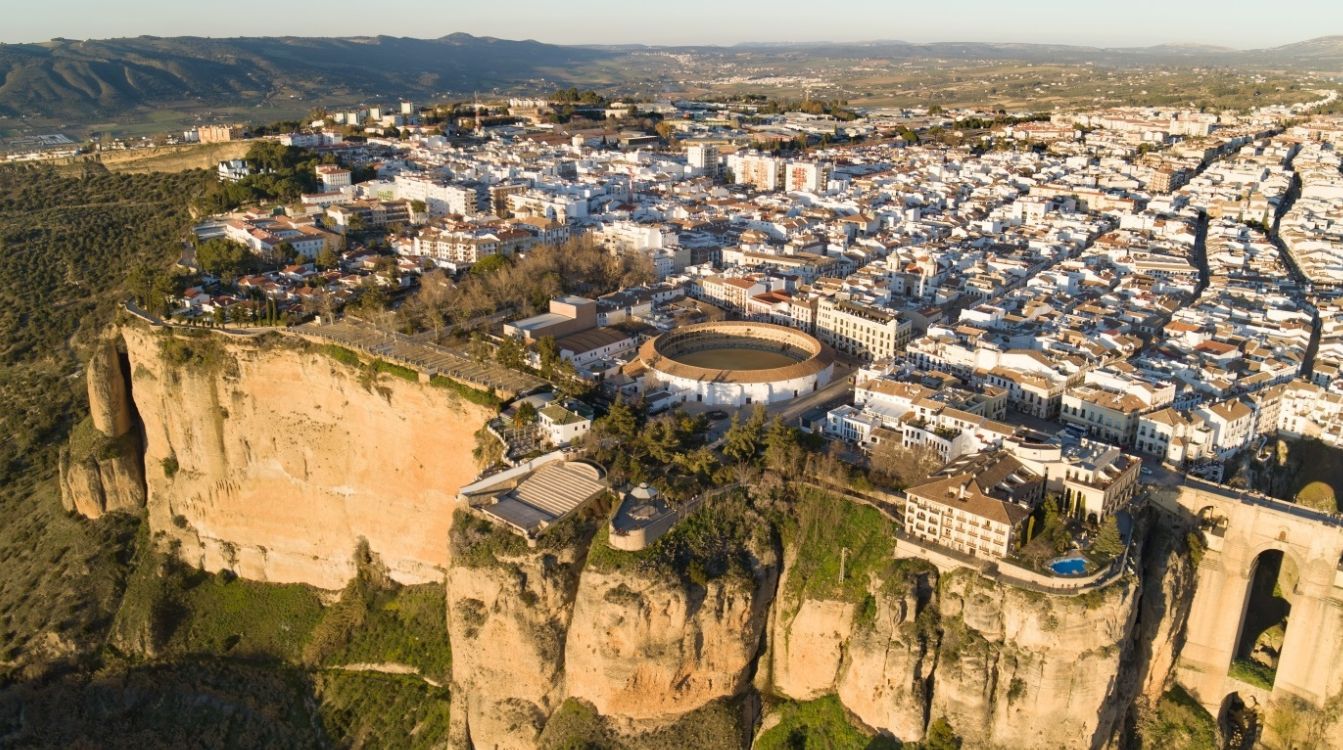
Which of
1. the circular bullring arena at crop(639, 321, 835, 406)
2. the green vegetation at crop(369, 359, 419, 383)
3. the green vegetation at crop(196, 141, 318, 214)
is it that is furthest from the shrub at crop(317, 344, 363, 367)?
the green vegetation at crop(196, 141, 318, 214)

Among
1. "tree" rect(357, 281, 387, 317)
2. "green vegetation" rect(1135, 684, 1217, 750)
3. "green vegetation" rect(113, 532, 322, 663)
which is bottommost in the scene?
"green vegetation" rect(113, 532, 322, 663)

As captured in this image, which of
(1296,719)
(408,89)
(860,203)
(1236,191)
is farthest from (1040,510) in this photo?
(408,89)

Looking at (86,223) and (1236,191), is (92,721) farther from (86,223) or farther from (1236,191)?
(1236,191)

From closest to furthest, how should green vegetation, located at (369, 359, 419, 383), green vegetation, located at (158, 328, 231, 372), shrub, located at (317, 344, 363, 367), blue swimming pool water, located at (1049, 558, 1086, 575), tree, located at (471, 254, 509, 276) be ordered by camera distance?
blue swimming pool water, located at (1049, 558, 1086, 575) → green vegetation, located at (369, 359, 419, 383) → shrub, located at (317, 344, 363, 367) → green vegetation, located at (158, 328, 231, 372) → tree, located at (471, 254, 509, 276)

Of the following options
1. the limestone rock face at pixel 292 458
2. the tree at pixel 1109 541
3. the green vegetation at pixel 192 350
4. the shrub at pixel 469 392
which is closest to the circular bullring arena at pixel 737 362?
the shrub at pixel 469 392

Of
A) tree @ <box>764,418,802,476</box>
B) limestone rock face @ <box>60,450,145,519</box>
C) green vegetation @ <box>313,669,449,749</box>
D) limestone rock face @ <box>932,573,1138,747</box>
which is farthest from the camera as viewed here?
limestone rock face @ <box>60,450,145,519</box>

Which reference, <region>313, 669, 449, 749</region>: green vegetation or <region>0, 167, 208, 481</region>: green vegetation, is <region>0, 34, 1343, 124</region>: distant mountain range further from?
<region>313, 669, 449, 749</region>: green vegetation

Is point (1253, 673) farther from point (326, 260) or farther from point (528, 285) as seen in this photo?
point (326, 260)
